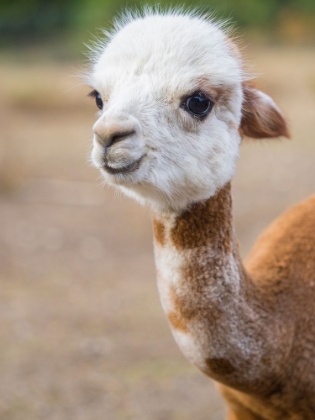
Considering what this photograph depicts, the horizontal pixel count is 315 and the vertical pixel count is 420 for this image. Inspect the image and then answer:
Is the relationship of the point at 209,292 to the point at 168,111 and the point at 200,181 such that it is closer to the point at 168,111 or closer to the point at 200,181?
the point at 200,181

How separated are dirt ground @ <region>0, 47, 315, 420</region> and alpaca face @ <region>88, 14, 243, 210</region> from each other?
49 centimetres

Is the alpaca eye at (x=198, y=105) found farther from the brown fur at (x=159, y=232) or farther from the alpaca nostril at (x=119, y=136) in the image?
the brown fur at (x=159, y=232)

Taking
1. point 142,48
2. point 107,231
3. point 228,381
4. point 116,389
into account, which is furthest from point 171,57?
point 107,231

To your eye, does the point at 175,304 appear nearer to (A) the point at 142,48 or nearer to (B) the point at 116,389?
(A) the point at 142,48

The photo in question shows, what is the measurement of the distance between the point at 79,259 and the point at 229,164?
471 cm

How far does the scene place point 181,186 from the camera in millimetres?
2463

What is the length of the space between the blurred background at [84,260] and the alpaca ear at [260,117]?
0.17 meters

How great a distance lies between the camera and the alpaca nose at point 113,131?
2242 mm

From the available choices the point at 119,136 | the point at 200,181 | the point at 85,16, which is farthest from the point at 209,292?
the point at 85,16

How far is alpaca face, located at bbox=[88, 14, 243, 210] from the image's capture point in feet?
7.64

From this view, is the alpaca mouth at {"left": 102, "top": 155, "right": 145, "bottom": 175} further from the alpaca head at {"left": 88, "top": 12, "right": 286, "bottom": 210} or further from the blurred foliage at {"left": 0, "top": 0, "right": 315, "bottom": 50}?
the blurred foliage at {"left": 0, "top": 0, "right": 315, "bottom": 50}

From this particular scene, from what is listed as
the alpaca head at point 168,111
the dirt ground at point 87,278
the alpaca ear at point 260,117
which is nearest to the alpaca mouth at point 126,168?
the alpaca head at point 168,111

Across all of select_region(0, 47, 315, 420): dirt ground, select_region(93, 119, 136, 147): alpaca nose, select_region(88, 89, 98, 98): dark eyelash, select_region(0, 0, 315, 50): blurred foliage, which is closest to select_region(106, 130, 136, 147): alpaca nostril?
select_region(93, 119, 136, 147): alpaca nose

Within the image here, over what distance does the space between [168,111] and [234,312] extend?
783 mm
